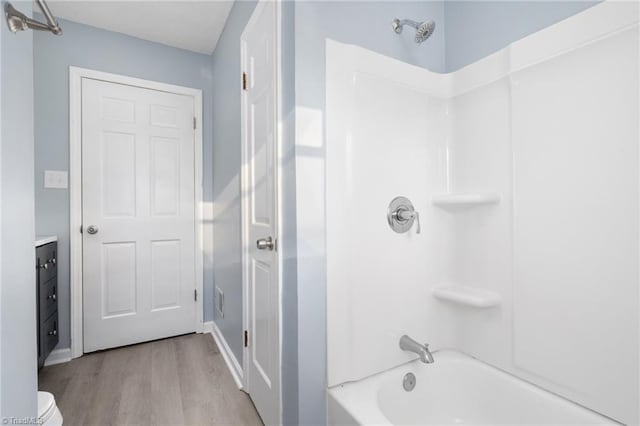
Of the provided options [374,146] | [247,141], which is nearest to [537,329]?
[374,146]

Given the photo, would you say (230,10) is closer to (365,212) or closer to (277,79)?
(277,79)

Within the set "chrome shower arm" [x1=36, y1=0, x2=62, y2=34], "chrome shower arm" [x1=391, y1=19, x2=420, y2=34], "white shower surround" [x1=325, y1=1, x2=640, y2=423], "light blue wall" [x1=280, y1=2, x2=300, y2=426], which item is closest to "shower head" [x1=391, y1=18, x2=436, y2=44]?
"chrome shower arm" [x1=391, y1=19, x2=420, y2=34]

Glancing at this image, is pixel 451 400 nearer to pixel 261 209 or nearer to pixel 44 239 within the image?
pixel 261 209

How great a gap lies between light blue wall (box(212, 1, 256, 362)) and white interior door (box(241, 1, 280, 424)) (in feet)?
0.69

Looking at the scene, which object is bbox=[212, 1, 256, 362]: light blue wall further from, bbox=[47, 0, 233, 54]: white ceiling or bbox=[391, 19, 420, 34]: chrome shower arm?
bbox=[391, 19, 420, 34]: chrome shower arm

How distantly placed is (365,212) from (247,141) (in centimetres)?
85

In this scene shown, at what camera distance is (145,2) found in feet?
6.73

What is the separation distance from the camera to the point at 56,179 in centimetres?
218

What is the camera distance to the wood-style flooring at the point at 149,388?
1.60 meters

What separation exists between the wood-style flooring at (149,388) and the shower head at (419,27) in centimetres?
201

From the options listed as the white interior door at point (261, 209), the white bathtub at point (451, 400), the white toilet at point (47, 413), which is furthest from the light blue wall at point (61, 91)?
the white bathtub at point (451, 400)

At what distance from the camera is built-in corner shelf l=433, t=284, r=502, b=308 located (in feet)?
4.47

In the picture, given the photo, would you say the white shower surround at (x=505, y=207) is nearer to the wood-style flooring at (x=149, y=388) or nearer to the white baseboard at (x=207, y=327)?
the wood-style flooring at (x=149, y=388)

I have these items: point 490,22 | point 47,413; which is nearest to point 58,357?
point 47,413
